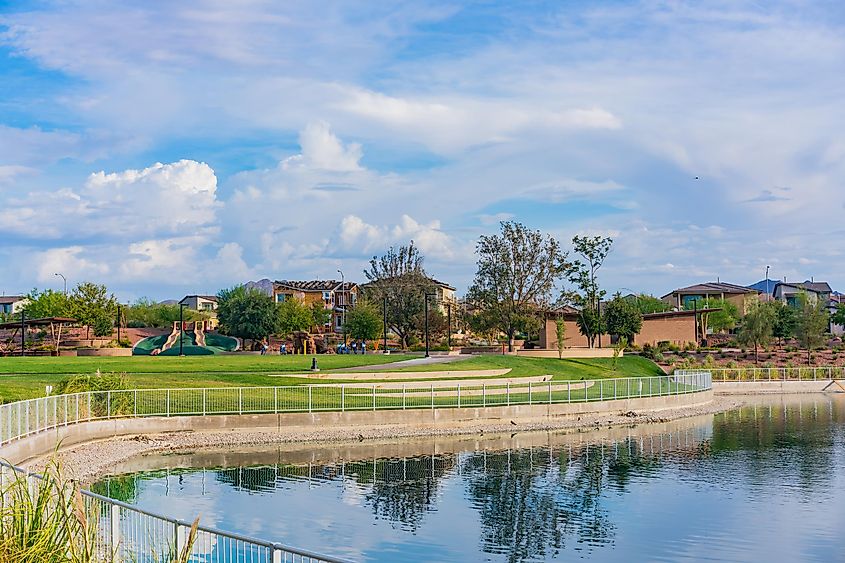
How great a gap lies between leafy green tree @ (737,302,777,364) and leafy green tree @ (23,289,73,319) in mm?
60021

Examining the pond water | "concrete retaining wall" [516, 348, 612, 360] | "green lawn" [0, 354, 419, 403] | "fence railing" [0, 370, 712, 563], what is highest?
"concrete retaining wall" [516, 348, 612, 360]

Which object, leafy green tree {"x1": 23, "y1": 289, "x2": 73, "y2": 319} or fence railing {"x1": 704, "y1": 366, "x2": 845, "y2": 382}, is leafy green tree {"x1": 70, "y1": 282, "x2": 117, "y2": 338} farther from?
fence railing {"x1": 704, "y1": 366, "x2": 845, "y2": 382}

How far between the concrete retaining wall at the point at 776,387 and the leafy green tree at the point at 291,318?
132 ft

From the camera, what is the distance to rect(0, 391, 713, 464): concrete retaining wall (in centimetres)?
3023

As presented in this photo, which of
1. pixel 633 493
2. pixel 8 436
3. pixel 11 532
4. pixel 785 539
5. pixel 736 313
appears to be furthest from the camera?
pixel 736 313

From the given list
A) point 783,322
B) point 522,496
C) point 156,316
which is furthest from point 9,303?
point 522,496

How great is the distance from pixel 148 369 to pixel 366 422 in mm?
15880

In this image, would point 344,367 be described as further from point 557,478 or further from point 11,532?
point 11,532

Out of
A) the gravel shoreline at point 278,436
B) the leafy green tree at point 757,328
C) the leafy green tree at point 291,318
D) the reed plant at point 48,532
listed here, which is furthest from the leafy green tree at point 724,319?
the reed plant at point 48,532

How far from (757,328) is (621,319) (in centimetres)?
1195

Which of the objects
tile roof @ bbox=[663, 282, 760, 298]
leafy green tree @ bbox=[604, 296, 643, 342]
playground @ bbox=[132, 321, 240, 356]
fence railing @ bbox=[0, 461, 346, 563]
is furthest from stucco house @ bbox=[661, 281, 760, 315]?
fence railing @ bbox=[0, 461, 346, 563]

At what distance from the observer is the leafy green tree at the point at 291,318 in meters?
95.5

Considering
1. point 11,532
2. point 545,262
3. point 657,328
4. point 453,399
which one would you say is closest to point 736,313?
point 657,328

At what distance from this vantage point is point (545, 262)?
8906 cm
